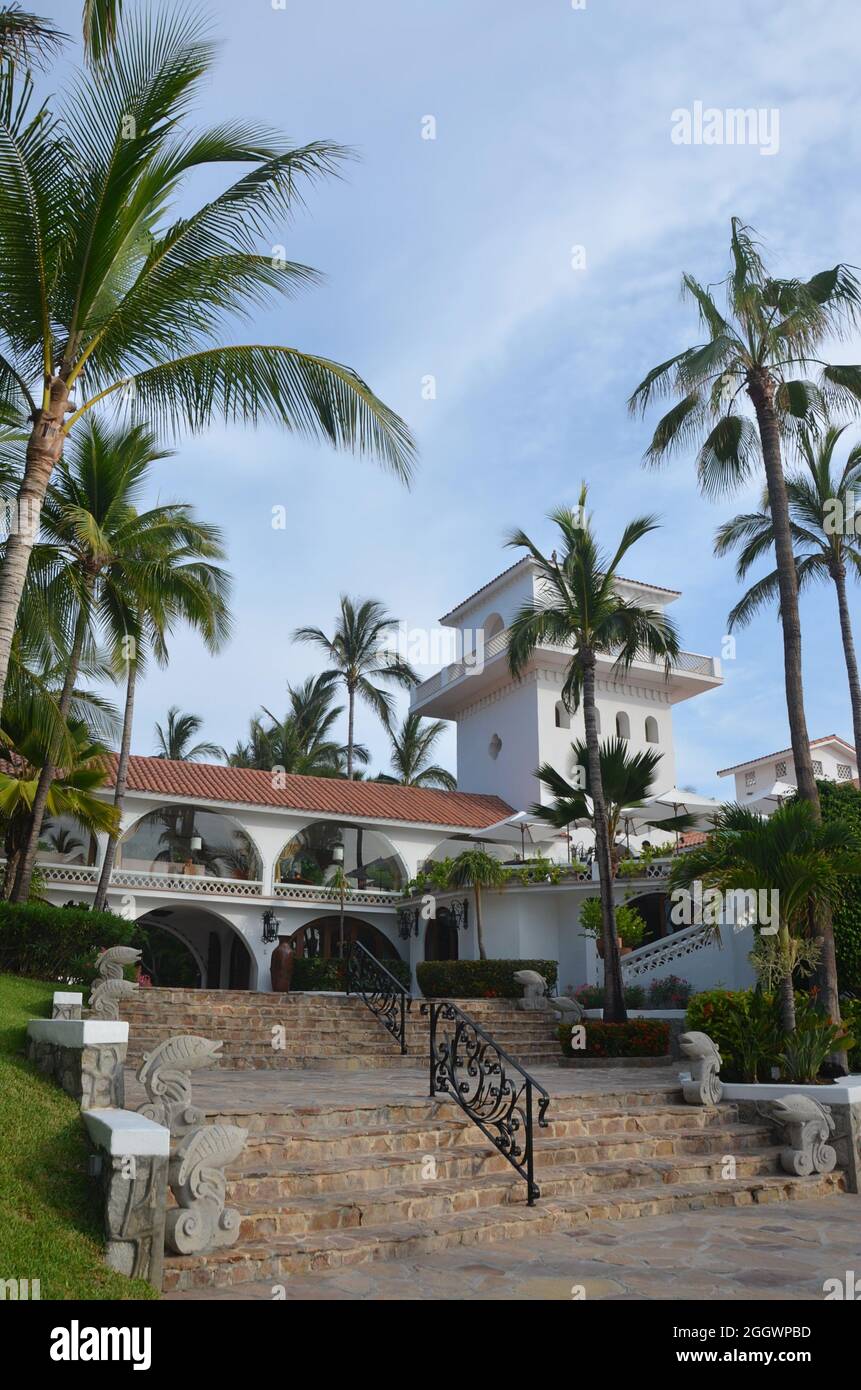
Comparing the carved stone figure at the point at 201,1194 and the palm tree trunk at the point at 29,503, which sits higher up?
the palm tree trunk at the point at 29,503

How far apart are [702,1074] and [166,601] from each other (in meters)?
11.5

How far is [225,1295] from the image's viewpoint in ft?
18.0

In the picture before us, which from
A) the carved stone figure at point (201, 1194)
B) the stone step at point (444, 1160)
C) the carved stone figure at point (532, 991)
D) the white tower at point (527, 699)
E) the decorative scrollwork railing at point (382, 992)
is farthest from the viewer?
the white tower at point (527, 699)

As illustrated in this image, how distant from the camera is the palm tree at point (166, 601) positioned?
16.8 m

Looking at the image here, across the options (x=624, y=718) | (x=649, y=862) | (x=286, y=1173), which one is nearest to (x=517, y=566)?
(x=624, y=718)

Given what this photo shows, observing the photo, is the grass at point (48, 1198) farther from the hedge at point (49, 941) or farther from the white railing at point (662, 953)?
the white railing at point (662, 953)

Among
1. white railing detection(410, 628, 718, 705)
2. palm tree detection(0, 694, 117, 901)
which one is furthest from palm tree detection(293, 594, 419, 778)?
palm tree detection(0, 694, 117, 901)

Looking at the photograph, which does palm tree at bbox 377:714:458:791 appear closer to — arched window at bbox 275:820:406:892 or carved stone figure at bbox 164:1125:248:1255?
arched window at bbox 275:820:406:892

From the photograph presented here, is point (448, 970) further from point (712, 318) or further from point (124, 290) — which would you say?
point (124, 290)

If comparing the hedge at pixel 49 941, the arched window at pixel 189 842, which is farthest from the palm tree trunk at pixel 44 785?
the arched window at pixel 189 842

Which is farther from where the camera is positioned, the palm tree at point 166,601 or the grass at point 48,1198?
the palm tree at point 166,601

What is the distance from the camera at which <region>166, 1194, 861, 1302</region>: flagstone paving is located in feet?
18.6

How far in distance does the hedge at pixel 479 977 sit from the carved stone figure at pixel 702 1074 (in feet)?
34.0
